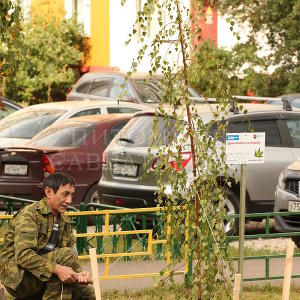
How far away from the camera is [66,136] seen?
18.4 meters

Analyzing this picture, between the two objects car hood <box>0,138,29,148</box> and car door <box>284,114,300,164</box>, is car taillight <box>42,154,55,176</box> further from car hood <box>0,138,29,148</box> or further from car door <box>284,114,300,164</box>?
car door <box>284,114,300,164</box>

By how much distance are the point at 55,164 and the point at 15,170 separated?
56 centimetres

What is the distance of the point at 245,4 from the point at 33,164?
12195 millimetres

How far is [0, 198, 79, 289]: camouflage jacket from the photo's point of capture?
9.37 meters

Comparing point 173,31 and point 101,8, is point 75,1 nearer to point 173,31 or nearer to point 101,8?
point 101,8

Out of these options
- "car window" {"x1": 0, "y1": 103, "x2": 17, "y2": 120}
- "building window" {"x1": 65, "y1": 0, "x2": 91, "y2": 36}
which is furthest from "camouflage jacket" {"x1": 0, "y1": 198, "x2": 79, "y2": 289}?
"building window" {"x1": 65, "y1": 0, "x2": 91, "y2": 36}

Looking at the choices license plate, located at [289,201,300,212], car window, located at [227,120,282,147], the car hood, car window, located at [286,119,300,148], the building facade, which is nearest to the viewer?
license plate, located at [289,201,300,212]

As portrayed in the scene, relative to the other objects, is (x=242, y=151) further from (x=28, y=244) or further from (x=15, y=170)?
(x=15, y=170)

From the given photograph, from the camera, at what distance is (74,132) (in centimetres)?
1838

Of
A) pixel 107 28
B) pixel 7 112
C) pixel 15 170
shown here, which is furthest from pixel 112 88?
pixel 15 170

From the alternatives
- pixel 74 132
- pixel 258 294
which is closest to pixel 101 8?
pixel 74 132

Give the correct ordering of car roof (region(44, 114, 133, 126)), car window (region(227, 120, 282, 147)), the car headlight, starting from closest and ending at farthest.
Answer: the car headlight
car window (region(227, 120, 282, 147))
car roof (region(44, 114, 133, 126))

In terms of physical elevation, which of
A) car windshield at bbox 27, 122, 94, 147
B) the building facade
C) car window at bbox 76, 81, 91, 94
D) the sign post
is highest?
the building facade

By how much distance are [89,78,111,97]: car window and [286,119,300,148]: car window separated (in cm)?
939
